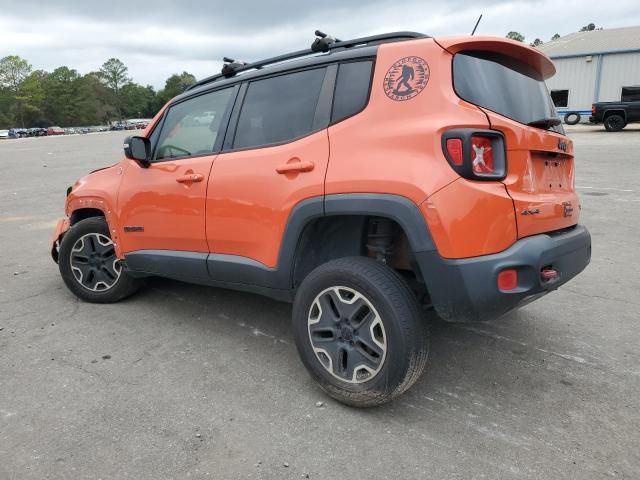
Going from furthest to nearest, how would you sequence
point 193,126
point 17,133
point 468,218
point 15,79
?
point 15,79 < point 17,133 < point 193,126 < point 468,218

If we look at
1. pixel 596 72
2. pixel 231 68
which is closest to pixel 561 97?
pixel 596 72

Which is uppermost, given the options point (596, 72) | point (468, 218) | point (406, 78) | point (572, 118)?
point (596, 72)

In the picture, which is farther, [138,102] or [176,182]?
[138,102]

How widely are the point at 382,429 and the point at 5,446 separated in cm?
184

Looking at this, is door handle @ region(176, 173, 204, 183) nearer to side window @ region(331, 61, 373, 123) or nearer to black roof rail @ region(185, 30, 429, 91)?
black roof rail @ region(185, 30, 429, 91)

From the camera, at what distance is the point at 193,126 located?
372cm

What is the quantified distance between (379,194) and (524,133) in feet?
2.63

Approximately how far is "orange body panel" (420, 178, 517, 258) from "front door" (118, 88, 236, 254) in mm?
1666

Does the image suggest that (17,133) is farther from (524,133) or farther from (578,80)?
(524,133)

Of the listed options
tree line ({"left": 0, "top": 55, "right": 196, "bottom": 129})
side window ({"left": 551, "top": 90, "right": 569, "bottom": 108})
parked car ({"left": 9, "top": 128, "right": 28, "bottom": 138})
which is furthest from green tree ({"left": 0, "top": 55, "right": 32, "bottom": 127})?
side window ({"left": 551, "top": 90, "right": 569, "bottom": 108})

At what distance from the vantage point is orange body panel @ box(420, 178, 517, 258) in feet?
7.61

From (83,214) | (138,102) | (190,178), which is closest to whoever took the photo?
(190,178)

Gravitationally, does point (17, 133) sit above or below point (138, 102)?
below

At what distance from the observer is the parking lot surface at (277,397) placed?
229 centimetres
